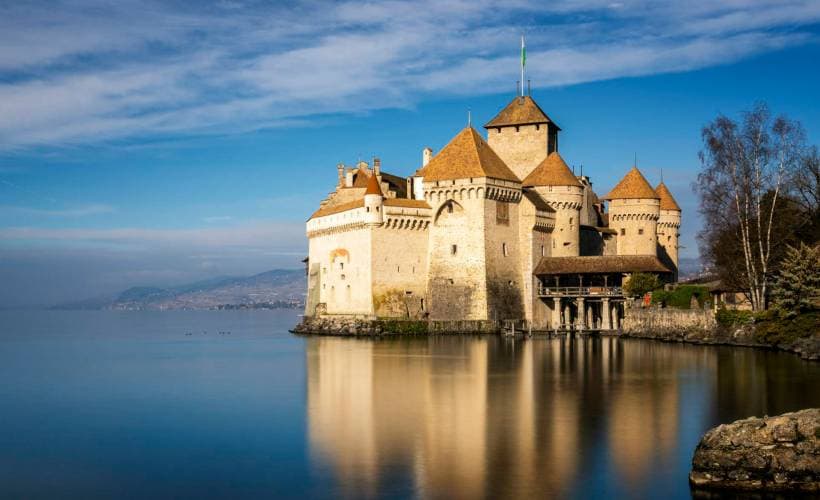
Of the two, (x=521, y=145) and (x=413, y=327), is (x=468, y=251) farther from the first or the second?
(x=521, y=145)

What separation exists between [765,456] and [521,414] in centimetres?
847

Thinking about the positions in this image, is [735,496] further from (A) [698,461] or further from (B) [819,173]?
(B) [819,173]

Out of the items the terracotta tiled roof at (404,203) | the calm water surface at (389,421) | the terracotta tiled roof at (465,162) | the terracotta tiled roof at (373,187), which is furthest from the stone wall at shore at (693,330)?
the terracotta tiled roof at (373,187)

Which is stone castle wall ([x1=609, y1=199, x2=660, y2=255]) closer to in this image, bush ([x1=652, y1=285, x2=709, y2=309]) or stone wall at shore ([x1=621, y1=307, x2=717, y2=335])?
stone wall at shore ([x1=621, y1=307, x2=717, y2=335])

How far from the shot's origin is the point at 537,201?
188ft

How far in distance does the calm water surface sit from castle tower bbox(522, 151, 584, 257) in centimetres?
1681

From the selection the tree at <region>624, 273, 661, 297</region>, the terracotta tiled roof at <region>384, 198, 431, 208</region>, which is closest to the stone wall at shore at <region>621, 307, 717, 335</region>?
the tree at <region>624, 273, 661, 297</region>

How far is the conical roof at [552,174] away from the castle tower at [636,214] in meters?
4.41

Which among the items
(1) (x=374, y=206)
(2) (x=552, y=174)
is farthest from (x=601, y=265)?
(1) (x=374, y=206)

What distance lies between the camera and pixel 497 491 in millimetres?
15844

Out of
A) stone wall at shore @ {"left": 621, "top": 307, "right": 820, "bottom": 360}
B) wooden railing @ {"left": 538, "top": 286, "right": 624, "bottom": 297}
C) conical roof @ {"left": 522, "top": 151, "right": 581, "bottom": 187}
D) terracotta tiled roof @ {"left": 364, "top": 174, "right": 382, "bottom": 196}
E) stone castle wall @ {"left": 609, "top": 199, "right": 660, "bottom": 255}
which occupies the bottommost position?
stone wall at shore @ {"left": 621, "top": 307, "right": 820, "bottom": 360}

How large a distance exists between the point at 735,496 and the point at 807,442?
4.87 ft

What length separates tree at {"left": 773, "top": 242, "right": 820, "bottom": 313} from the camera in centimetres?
3806

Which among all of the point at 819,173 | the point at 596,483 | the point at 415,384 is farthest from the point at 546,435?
the point at 819,173
